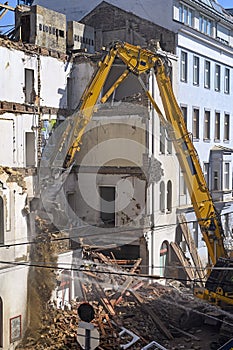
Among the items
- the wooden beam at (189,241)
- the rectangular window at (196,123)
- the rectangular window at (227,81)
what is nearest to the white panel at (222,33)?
the rectangular window at (227,81)

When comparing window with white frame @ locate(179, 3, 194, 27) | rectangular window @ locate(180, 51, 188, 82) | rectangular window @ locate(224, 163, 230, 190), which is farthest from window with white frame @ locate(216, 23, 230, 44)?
rectangular window @ locate(224, 163, 230, 190)

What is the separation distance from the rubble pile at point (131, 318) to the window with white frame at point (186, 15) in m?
13.7

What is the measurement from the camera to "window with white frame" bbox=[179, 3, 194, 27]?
2953 centimetres

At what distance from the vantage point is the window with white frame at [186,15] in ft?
96.9

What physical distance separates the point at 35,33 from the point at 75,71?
8.39 feet

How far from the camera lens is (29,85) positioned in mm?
24000

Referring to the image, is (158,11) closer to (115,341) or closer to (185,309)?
(185,309)

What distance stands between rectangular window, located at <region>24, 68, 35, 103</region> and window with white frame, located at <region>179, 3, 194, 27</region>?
31.9 ft

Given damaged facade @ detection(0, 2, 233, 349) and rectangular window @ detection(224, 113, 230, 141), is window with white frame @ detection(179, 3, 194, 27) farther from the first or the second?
rectangular window @ detection(224, 113, 230, 141)

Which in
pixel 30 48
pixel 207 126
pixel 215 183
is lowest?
pixel 215 183

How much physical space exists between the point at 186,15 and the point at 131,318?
1678cm

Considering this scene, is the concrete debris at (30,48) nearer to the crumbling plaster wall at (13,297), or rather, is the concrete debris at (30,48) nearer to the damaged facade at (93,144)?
the damaged facade at (93,144)

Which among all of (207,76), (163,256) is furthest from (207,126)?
(163,256)

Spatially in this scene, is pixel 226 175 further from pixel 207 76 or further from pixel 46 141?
pixel 46 141
